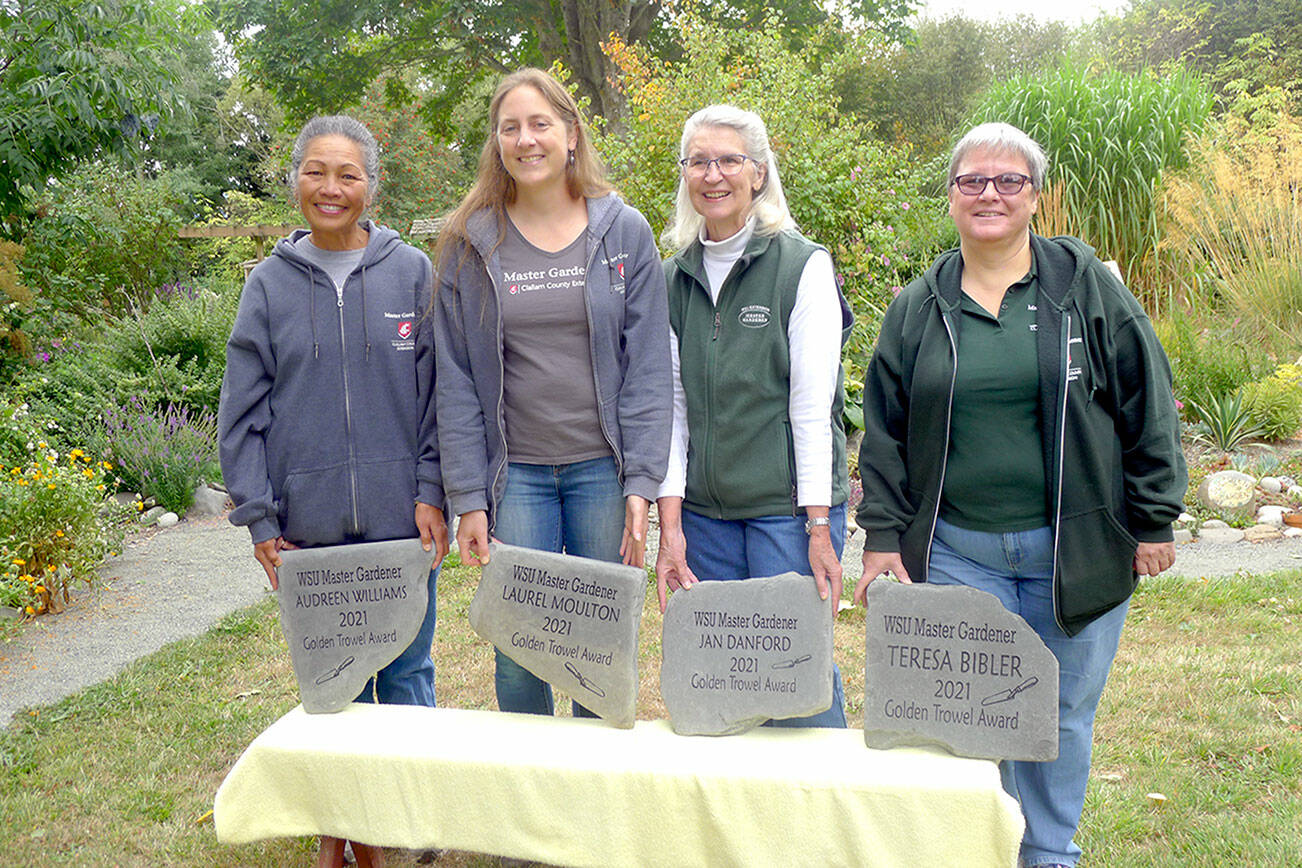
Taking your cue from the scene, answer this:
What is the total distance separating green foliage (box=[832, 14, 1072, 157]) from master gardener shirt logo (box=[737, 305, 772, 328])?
705 inches

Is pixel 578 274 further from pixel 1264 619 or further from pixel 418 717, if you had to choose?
pixel 1264 619

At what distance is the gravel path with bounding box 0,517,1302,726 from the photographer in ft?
14.2

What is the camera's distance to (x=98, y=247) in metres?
11.0

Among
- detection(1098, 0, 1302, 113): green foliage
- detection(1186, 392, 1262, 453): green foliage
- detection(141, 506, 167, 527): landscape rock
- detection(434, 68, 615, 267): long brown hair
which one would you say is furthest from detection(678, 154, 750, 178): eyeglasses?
detection(1098, 0, 1302, 113): green foliage

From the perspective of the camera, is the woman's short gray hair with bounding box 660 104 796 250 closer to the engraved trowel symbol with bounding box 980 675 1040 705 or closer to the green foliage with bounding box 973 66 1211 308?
the engraved trowel symbol with bounding box 980 675 1040 705

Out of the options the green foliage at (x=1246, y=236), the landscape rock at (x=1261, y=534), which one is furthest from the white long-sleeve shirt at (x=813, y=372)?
the green foliage at (x=1246, y=236)

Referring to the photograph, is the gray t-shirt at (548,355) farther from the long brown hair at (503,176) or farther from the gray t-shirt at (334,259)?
the gray t-shirt at (334,259)

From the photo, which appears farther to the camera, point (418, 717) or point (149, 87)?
point (149, 87)

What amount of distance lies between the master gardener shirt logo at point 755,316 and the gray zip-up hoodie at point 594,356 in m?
0.21

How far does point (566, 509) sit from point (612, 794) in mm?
708

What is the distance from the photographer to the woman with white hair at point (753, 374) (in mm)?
2447

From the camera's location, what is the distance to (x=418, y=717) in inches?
102

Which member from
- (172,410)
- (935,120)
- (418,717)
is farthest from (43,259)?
(935,120)

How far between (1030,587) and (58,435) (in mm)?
6860
